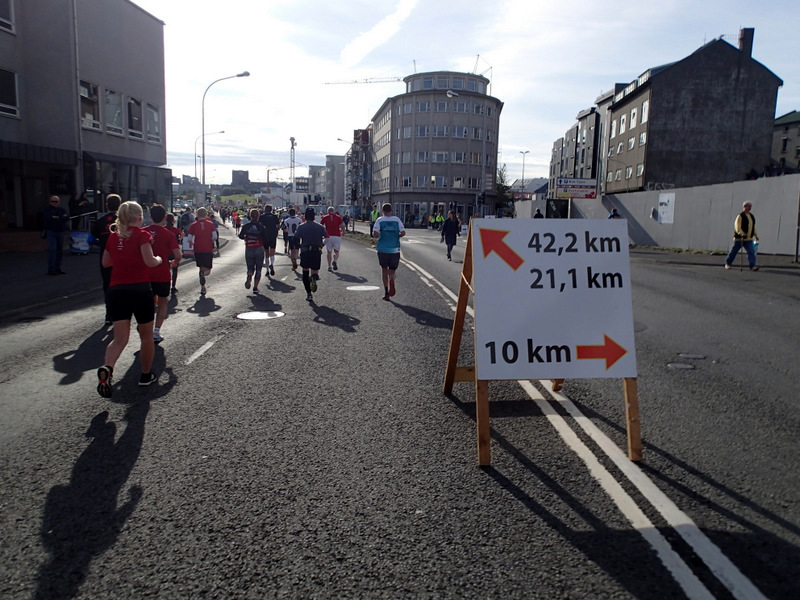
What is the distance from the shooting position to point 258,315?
11016mm

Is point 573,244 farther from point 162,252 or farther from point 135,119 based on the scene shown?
point 135,119

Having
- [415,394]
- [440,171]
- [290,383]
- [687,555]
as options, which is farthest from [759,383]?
[440,171]

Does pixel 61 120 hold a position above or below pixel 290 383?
above

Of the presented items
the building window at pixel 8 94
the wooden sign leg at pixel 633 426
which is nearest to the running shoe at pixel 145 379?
the wooden sign leg at pixel 633 426

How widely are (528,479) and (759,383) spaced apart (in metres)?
3.68

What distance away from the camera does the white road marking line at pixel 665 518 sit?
288cm

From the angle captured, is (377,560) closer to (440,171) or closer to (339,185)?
(440,171)

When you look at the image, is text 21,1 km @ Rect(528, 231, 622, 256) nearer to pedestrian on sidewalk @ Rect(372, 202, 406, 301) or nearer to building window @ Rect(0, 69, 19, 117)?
pedestrian on sidewalk @ Rect(372, 202, 406, 301)

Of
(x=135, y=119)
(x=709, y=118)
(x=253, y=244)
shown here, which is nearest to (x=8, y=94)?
(x=135, y=119)

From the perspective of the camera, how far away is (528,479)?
160 inches

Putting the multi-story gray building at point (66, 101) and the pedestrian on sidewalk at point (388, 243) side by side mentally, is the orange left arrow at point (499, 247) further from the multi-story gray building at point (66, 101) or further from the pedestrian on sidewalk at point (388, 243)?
the multi-story gray building at point (66, 101)

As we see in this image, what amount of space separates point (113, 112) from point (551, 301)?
30.9m

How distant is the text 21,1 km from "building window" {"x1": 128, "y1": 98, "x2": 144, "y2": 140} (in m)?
31.8

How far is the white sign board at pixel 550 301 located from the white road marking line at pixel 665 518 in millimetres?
567
